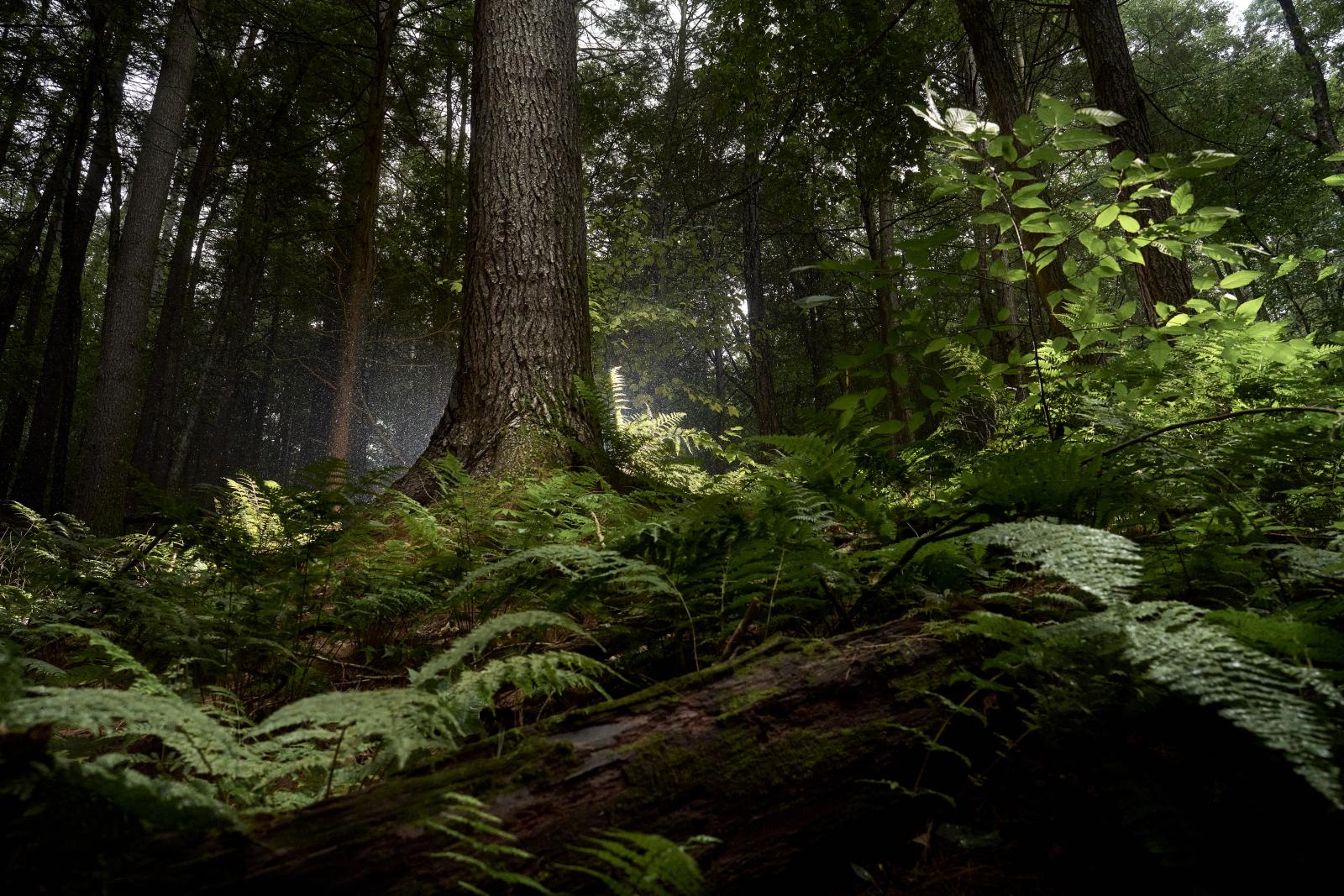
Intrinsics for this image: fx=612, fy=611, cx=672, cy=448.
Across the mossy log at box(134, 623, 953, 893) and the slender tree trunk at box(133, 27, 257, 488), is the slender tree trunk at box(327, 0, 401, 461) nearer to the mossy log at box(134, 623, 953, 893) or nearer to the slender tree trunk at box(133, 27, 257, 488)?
the slender tree trunk at box(133, 27, 257, 488)

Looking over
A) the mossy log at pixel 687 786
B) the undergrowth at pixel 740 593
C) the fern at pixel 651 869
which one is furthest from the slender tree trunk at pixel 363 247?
the fern at pixel 651 869

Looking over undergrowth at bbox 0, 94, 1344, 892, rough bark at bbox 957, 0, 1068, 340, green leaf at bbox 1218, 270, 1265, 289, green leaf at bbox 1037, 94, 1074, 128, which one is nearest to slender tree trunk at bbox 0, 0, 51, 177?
undergrowth at bbox 0, 94, 1344, 892

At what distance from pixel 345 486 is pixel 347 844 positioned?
1659 millimetres

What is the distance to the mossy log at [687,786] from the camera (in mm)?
868

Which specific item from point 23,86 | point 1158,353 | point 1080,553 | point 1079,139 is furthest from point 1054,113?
point 23,86

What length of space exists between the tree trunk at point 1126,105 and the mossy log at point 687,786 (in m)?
4.60

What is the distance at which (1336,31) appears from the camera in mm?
15688

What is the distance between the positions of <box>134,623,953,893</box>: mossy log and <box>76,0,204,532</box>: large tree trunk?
381 inches

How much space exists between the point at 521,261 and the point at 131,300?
8.85m

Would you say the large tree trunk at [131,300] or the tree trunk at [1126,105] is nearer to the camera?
the tree trunk at [1126,105]

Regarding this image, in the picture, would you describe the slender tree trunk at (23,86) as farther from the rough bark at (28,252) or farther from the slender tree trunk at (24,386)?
the slender tree trunk at (24,386)

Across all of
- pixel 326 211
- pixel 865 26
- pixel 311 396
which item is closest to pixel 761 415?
pixel 865 26

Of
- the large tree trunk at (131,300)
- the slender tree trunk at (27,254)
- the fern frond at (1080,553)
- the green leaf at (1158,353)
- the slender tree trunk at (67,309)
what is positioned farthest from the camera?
the slender tree trunk at (27,254)

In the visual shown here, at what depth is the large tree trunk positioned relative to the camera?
8328mm
